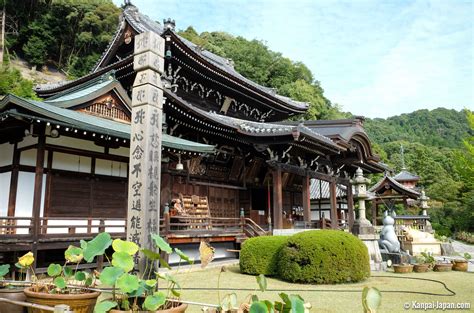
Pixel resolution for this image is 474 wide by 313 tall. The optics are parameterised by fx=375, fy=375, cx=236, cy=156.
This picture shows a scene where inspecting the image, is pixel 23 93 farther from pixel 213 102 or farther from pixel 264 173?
pixel 264 173

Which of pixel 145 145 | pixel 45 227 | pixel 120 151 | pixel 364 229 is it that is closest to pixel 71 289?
pixel 145 145

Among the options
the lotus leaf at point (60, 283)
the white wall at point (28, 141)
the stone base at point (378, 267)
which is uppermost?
the white wall at point (28, 141)

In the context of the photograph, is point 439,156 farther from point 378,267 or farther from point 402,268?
point 402,268

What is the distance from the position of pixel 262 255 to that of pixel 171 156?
4887 mm

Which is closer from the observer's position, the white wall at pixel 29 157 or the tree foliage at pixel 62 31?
the white wall at pixel 29 157

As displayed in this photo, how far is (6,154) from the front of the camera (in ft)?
34.4

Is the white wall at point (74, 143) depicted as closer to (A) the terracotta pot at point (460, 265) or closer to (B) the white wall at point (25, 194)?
(B) the white wall at point (25, 194)

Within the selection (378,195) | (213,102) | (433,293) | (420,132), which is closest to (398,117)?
(420,132)

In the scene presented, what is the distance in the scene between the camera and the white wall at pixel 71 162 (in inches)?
409

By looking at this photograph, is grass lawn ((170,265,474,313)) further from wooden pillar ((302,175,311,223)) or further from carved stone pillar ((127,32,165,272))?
wooden pillar ((302,175,311,223))

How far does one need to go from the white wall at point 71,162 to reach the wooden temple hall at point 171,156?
0.03m

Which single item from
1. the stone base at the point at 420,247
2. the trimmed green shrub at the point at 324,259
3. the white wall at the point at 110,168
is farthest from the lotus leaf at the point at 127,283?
the stone base at the point at 420,247

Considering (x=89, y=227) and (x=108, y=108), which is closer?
(x=89, y=227)

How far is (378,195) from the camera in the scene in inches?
1216
